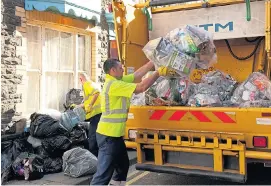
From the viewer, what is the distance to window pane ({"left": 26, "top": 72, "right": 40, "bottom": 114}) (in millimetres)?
Answer: 6289

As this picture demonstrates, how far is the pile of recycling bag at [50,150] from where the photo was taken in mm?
4906

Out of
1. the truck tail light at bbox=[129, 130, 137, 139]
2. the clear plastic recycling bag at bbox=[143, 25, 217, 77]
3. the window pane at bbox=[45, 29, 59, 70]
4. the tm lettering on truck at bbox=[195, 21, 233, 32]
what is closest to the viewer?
the clear plastic recycling bag at bbox=[143, 25, 217, 77]

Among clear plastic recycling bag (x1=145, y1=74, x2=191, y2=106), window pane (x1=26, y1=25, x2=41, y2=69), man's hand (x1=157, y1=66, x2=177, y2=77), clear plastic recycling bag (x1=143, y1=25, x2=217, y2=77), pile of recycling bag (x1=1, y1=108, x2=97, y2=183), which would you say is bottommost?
pile of recycling bag (x1=1, y1=108, x2=97, y2=183)

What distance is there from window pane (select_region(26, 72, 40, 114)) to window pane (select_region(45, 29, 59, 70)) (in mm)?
389

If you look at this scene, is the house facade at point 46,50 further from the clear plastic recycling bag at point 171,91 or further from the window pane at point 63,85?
the clear plastic recycling bag at point 171,91

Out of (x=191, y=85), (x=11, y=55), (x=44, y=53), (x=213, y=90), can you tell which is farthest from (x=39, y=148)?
(x=213, y=90)

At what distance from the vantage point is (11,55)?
5.70m

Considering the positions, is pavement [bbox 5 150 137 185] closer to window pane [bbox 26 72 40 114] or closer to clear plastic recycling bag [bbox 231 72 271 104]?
window pane [bbox 26 72 40 114]

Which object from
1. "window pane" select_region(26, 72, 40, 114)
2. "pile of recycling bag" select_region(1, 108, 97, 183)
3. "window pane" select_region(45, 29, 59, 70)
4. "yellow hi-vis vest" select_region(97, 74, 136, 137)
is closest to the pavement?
"pile of recycling bag" select_region(1, 108, 97, 183)

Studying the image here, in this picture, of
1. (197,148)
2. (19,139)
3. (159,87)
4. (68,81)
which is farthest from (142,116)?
(68,81)

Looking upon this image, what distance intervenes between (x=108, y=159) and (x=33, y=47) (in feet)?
10.8

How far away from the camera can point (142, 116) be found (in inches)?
177

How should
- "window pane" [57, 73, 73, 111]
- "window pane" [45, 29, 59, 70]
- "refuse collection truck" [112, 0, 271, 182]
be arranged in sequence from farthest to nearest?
"window pane" [57, 73, 73, 111] < "window pane" [45, 29, 59, 70] < "refuse collection truck" [112, 0, 271, 182]

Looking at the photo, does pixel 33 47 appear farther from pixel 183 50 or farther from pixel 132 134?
pixel 183 50
